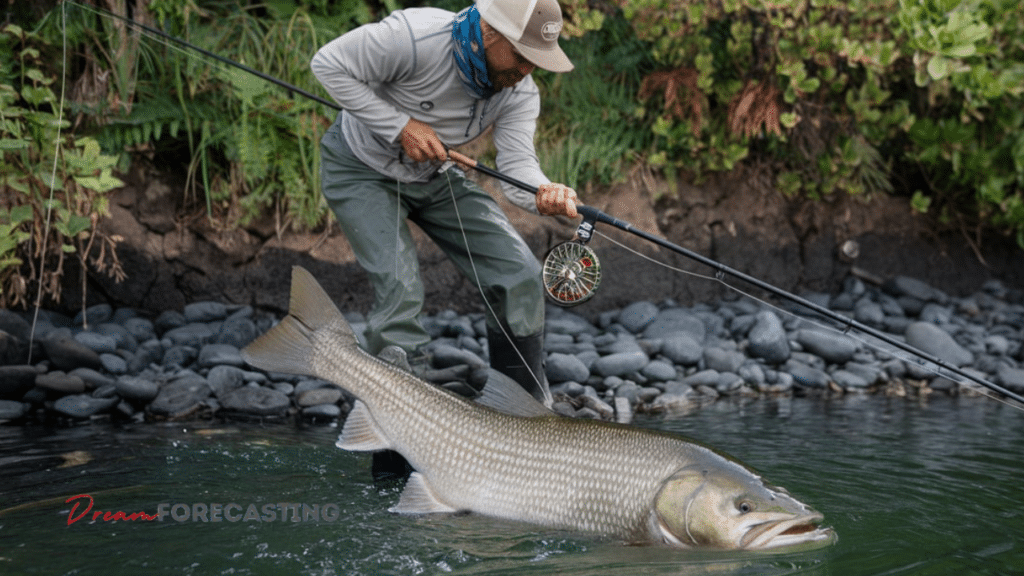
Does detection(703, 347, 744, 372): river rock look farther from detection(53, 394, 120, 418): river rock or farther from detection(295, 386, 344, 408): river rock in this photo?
detection(53, 394, 120, 418): river rock

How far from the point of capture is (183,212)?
7766 mm

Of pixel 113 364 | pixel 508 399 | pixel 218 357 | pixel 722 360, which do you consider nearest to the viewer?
pixel 508 399

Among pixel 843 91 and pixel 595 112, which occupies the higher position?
pixel 843 91

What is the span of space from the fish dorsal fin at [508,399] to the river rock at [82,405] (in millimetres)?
3004

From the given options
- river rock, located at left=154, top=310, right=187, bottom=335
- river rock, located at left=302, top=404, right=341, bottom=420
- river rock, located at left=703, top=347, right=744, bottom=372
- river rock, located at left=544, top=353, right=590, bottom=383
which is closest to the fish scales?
river rock, located at left=302, top=404, right=341, bottom=420

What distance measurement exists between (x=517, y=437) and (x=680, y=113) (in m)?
5.32

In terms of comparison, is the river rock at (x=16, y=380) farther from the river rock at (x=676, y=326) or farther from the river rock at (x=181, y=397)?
the river rock at (x=676, y=326)

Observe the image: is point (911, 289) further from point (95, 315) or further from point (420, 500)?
point (95, 315)

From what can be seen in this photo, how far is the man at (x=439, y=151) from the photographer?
423cm

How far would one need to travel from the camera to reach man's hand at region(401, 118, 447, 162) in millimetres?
4402

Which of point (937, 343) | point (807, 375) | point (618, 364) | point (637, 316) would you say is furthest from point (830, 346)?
point (618, 364)

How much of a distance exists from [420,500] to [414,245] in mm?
1314

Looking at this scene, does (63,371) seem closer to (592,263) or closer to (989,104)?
(592,263)

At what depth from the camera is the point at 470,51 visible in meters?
4.21
